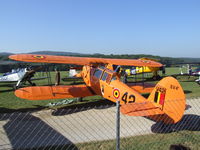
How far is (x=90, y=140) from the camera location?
16.8 feet

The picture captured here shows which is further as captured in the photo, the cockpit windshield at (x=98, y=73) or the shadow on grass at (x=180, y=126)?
the cockpit windshield at (x=98, y=73)

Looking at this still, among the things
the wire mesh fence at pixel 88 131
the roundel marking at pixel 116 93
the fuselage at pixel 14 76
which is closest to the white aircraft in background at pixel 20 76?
the fuselage at pixel 14 76

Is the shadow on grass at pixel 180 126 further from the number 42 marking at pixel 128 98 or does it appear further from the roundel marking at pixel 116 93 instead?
the roundel marking at pixel 116 93

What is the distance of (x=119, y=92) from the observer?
7.16 metres

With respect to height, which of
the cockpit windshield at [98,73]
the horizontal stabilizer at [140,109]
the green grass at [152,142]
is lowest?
the green grass at [152,142]

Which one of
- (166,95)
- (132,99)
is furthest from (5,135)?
(166,95)

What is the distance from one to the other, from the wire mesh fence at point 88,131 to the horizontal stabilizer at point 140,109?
762mm

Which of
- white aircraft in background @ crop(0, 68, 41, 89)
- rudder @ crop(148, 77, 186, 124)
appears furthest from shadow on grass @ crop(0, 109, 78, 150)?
white aircraft in background @ crop(0, 68, 41, 89)

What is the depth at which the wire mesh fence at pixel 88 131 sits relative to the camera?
4.82 meters

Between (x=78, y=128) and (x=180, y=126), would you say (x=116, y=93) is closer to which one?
(x=78, y=128)

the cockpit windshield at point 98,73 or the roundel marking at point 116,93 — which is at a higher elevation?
the cockpit windshield at point 98,73

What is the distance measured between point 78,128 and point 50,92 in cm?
298

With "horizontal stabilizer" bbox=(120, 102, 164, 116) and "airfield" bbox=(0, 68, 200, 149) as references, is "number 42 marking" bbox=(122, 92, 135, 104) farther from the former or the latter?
"horizontal stabilizer" bbox=(120, 102, 164, 116)

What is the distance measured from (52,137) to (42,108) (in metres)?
3.30
